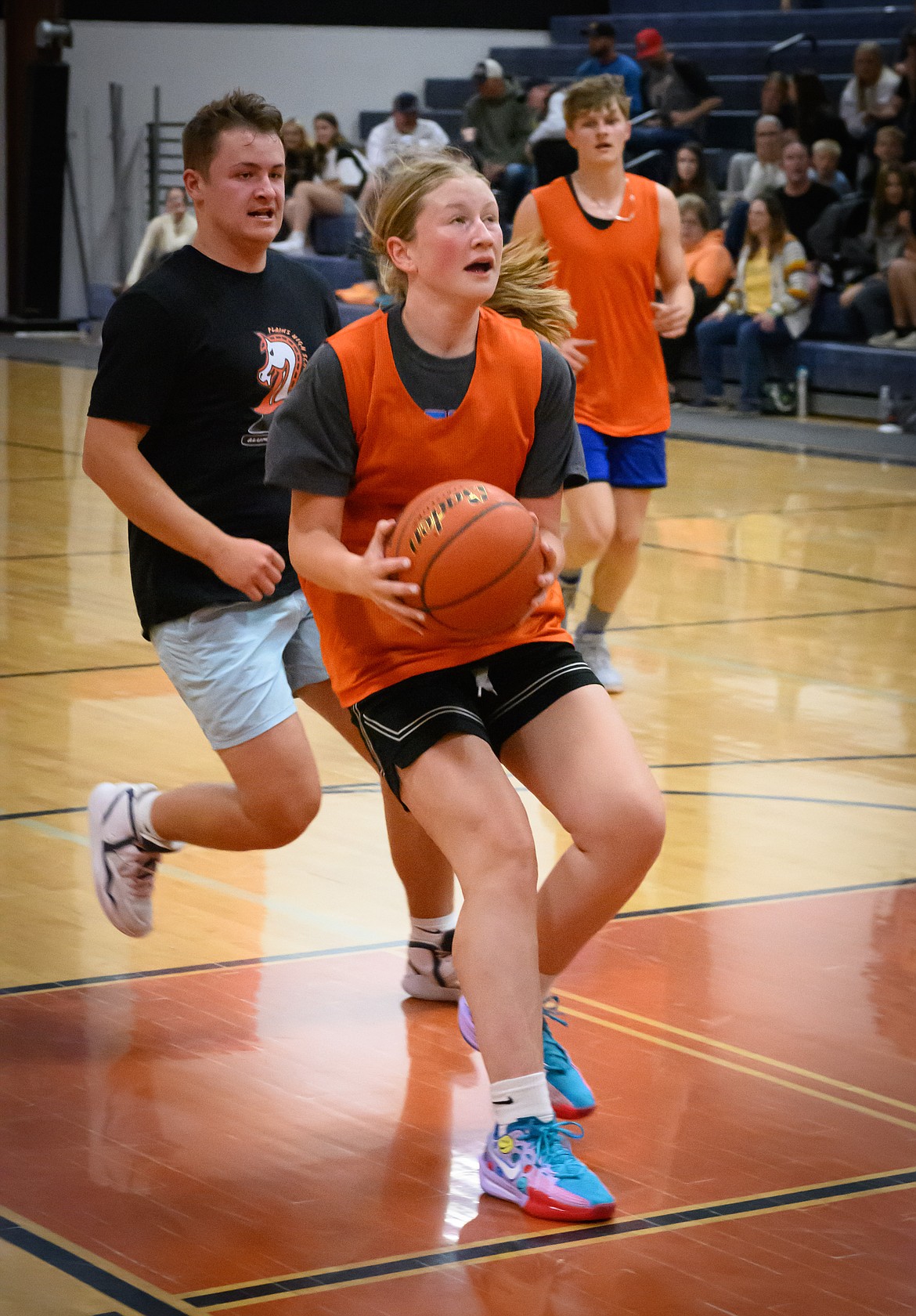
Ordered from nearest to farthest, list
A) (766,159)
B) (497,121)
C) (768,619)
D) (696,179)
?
(768,619) → (696,179) → (766,159) → (497,121)

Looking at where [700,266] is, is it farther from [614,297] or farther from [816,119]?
[614,297]

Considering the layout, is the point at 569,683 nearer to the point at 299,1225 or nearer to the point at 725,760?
the point at 299,1225

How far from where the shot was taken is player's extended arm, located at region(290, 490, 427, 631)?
293 centimetres

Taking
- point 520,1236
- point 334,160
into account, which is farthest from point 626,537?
point 334,160

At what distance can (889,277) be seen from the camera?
13516 millimetres

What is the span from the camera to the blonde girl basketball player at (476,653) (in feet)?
9.77

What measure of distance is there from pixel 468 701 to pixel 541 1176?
712 mm

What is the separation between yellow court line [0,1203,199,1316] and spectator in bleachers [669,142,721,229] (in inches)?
500

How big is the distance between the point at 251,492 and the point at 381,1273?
1556mm

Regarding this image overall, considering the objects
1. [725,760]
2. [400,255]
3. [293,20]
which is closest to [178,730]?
[725,760]

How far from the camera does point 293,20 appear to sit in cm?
2073

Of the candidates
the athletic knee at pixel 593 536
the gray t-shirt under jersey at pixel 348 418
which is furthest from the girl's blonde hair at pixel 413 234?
the athletic knee at pixel 593 536

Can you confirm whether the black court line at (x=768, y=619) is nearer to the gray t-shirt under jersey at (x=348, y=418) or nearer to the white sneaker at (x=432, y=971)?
the white sneaker at (x=432, y=971)

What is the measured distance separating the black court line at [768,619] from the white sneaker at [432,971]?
3.77 metres
